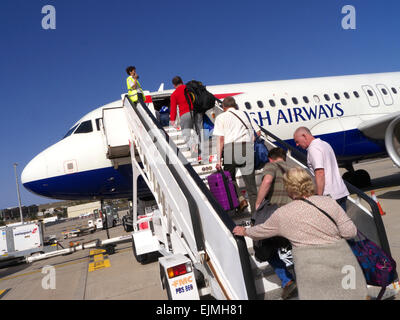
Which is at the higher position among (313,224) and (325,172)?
(325,172)

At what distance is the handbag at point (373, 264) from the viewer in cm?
252

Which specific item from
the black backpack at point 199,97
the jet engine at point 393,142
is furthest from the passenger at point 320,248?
the jet engine at point 393,142

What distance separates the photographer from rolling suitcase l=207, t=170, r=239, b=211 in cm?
366

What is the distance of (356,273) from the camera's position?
2.13 metres

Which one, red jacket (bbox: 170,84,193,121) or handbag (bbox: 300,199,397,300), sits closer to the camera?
handbag (bbox: 300,199,397,300)

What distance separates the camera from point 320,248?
213 cm

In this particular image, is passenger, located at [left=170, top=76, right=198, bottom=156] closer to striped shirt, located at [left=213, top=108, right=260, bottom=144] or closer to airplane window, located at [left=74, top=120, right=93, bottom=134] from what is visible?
striped shirt, located at [left=213, top=108, right=260, bottom=144]

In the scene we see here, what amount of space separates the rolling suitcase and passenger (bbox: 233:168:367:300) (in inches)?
55.2

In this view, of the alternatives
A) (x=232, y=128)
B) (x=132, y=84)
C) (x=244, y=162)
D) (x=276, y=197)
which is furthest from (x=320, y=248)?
(x=132, y=84)

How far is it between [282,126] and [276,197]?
22.4 feet

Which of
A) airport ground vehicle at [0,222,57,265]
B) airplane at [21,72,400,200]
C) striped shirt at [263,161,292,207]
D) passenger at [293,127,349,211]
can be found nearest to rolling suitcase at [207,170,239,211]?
striped shirt at [263,161,292,207]

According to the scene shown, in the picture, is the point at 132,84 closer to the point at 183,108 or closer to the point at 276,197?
the point at 183,108
